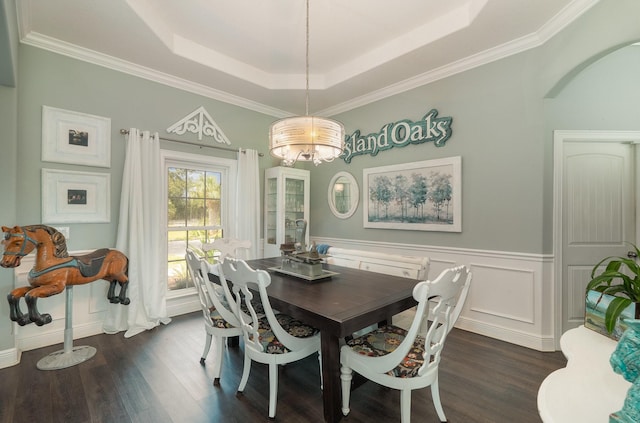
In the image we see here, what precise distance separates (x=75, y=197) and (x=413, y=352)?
342 centimetres

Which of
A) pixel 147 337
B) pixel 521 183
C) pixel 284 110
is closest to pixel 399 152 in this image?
pixel 521 183

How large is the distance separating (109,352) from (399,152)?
381cm

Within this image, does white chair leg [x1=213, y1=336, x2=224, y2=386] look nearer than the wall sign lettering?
Yes

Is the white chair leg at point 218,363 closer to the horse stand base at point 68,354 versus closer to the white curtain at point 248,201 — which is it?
the horse stand base at point 68,354

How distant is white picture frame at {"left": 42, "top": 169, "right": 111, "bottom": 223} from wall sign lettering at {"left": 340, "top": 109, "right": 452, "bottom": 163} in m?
2.77

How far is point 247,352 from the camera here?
198cm

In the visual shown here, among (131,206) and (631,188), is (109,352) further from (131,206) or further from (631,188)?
(631,188)

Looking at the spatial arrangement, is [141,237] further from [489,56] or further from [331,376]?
[489,56]

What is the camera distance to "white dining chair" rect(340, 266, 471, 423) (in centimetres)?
151

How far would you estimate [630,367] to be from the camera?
0.70m

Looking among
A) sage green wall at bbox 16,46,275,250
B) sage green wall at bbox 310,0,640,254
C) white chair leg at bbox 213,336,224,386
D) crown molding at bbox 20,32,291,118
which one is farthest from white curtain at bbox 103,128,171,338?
sage green wall at bbox 310,0,640,254

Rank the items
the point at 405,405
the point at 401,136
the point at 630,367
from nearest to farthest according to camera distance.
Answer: the point at 630,367 < the point at 405,405 < the point at 401,136

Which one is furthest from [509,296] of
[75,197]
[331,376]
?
[75,197]

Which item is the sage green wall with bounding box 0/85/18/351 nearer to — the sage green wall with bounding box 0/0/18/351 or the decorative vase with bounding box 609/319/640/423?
the sage green wall with bounding box 0/0/18/351
